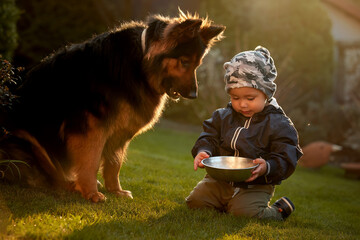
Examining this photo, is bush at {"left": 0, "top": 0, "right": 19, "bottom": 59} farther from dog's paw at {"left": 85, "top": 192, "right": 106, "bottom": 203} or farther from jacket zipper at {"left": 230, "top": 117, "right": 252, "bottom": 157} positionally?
jacket zipper at {"left": 230, "top": 117, "right": 252, "bottom": 157}

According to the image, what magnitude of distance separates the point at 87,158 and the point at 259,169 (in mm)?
1509

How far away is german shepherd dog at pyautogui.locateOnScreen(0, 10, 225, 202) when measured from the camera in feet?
11.3

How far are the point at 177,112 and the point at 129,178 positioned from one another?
26.8ft

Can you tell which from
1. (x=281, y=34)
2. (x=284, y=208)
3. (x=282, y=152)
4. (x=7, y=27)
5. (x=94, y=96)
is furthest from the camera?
(x=281, y=34)

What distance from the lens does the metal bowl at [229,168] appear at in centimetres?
303

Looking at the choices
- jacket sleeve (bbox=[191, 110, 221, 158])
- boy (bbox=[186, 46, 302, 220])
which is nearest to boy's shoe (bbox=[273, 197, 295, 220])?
boy (bbox=[186, 46, 302, 220])

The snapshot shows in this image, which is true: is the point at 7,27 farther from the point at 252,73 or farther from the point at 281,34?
the point at 281,34

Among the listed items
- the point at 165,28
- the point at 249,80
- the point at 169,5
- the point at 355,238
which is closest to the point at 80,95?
the point at 165,28

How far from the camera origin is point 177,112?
42.2 feet

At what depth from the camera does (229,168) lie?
308 centimetres

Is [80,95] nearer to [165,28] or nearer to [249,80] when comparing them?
[165,28]

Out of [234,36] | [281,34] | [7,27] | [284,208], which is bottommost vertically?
[284,208]

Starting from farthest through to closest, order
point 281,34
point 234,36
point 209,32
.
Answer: point 234,36 < point 281,34 < point 209,32

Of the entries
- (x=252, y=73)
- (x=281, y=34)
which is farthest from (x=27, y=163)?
(x=281, y=34)
